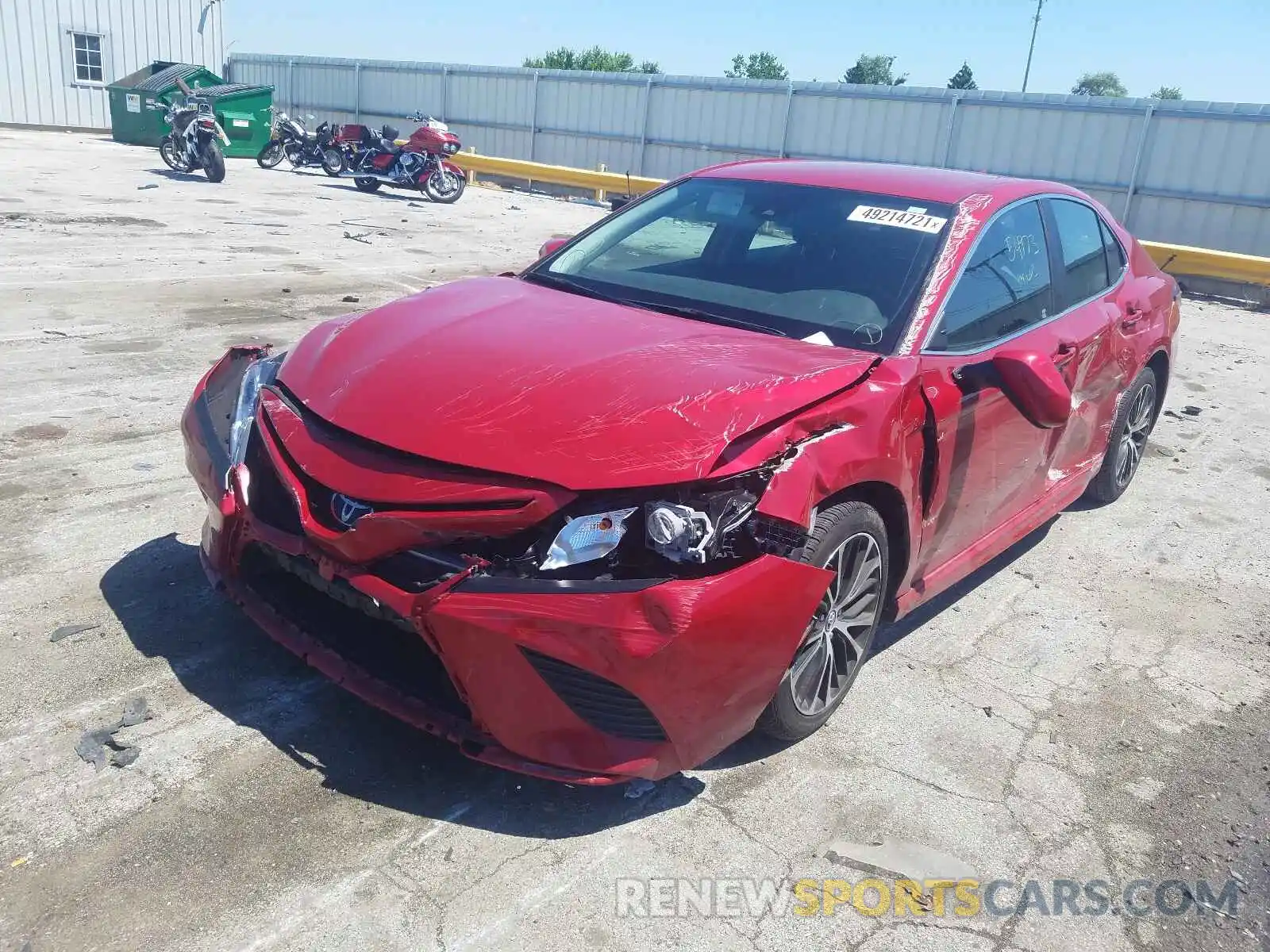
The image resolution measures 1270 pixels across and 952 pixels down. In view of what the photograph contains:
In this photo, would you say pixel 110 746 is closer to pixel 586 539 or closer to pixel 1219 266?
pixel 586 539

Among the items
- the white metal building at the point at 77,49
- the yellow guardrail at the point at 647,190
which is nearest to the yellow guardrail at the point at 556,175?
the yellow guardrail at the point at 647,190

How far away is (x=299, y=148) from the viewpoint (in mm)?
21422

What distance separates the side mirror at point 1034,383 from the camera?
340 centimetres

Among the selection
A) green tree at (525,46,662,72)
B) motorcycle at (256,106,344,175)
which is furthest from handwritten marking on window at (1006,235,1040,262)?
green tree at (525,46,662,72)

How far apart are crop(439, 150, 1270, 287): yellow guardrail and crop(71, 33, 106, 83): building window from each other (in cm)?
1079

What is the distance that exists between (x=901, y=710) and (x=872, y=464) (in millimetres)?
1018

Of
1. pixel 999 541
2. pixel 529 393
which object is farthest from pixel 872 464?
pixel 999 541

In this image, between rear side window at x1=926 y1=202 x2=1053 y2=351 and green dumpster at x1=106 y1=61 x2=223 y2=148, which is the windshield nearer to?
rear side window at x1=926 y1=202 x2=1053 y2=351

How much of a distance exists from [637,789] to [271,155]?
71.1 ft

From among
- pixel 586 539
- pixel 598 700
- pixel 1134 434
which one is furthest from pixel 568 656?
pixel 1134 434

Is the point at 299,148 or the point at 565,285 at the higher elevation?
the point at 565,285

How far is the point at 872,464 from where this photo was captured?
304 cm

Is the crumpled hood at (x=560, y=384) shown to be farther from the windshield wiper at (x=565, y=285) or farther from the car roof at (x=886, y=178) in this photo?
the car roof at (x=886, y=178)

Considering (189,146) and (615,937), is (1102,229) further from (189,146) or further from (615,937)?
(189,146)
